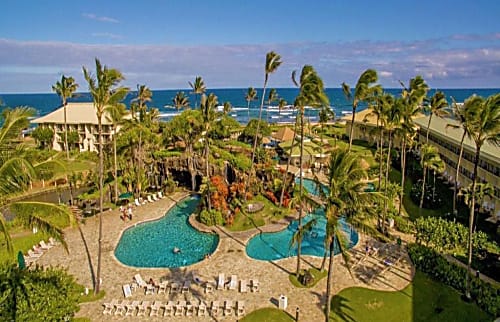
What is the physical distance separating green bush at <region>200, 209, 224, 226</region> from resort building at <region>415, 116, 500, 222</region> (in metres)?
19.0

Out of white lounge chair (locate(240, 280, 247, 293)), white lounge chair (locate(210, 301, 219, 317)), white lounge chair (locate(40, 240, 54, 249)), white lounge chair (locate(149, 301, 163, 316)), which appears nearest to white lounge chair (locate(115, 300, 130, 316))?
white lounge chair (locate(149, 301, 163, 316))

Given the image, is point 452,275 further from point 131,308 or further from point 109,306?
point 109,306

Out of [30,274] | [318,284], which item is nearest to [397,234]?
[318,284]

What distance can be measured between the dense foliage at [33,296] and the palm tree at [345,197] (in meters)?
10.9

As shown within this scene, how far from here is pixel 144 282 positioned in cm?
2195

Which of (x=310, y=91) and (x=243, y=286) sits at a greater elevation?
(x=310, y=91)

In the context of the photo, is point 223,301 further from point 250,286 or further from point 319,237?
point 319,237

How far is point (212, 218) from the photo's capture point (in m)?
31.7

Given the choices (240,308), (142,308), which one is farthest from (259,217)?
(142,308)

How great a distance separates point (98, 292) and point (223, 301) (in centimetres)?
704

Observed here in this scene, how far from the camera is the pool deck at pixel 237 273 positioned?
65.5 feet

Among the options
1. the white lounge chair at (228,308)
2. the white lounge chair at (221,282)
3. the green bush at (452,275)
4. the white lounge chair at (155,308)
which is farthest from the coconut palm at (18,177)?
the green bush at (452,275)

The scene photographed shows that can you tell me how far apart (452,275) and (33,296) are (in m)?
21.1

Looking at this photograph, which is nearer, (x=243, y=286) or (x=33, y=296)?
(x=33, y=296)
